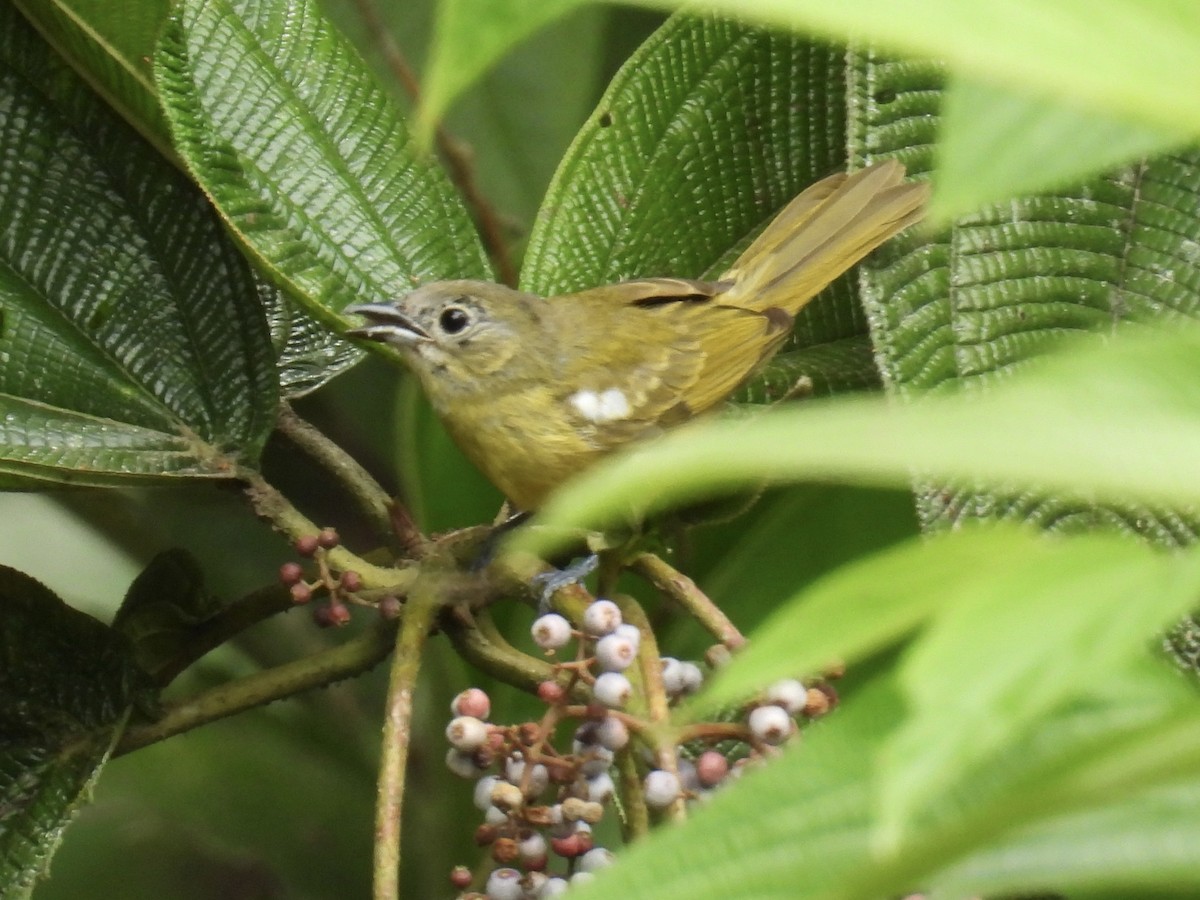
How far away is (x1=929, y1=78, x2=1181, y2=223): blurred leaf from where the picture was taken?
0.34m

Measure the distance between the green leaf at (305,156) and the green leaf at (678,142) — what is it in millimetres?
119

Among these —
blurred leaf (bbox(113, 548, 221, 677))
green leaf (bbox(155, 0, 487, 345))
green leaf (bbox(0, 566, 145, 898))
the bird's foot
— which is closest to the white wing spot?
green leaf (bbox(155, 0, 487, 345))

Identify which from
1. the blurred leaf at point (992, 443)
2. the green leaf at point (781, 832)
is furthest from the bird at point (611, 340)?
the blurred leaf at point (992, 443)

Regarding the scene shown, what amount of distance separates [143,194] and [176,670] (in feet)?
1.45

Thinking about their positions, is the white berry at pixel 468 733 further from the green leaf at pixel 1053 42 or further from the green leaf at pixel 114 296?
the green leaf at pixel 1053 42

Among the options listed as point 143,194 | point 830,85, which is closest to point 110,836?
point 143,194

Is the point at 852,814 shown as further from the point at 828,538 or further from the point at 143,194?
the point at 828,538

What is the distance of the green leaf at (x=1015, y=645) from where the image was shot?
31 centimetres

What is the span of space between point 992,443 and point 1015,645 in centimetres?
5

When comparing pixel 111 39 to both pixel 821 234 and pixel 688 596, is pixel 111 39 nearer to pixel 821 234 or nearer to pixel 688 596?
pixel 688 596

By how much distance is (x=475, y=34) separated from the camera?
35cm

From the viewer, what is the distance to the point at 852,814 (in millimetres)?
460

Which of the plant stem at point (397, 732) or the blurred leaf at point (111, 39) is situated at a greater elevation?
the blurred leaf at point (111, 39)

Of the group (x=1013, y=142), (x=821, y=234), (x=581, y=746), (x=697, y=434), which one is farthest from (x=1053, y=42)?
(x=821, y=234)
